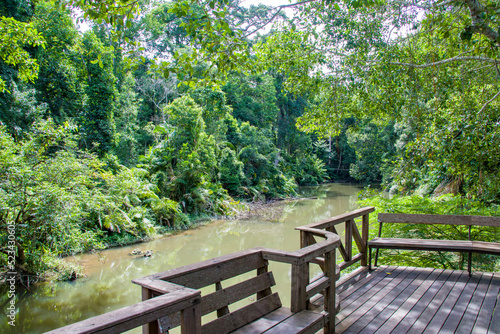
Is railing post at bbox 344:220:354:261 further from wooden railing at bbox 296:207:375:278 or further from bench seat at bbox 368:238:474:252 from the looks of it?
bench seat at bbox 368:238:474:252

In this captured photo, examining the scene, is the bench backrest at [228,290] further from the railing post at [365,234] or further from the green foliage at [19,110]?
the green foliage at [19,110]

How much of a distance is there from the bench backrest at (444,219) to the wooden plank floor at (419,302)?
70 centimetres

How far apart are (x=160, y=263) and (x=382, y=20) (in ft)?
30.4

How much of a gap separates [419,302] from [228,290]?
246cm

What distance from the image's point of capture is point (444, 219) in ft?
16.7

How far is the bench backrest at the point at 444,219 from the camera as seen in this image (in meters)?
4.78

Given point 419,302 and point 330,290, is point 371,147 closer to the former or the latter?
point 419,302

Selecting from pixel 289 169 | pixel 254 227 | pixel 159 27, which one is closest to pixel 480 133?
pixel 254 227

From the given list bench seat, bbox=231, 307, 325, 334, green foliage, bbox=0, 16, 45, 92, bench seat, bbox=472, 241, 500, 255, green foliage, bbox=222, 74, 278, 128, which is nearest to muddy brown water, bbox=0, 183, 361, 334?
green foliage, bbox=0, 16, 45, 92

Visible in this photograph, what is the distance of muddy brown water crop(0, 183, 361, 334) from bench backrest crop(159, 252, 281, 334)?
598 centimetres

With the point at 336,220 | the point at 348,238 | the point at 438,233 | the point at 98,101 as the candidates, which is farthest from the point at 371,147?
the point at 336,220

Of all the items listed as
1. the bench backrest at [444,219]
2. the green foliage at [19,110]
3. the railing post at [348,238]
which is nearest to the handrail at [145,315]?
the railing post at [348,238]

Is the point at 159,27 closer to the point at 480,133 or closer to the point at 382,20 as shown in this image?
the point at 382,20

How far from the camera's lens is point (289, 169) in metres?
31.6
